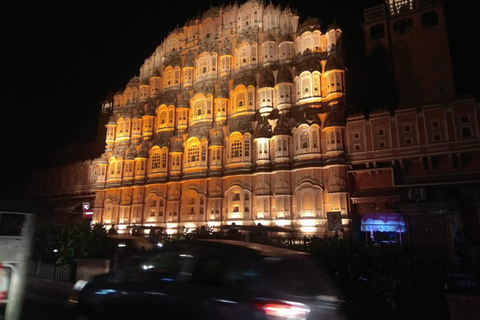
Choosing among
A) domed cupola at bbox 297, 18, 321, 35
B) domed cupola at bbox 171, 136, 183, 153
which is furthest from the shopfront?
domed cupola at bbox 171, 136, 183, 153

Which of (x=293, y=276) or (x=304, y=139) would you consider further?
(x=304, y=139)

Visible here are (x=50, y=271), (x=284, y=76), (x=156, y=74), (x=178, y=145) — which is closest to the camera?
(x=50, y=271)

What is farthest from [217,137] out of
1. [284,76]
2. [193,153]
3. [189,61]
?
[189,61]

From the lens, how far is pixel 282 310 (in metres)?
4.20

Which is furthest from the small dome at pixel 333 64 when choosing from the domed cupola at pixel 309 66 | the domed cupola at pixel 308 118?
the domed cupola at pixel 308 118

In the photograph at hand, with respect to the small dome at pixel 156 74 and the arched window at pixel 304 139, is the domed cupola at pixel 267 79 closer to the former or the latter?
the arched window at pixel 304 139

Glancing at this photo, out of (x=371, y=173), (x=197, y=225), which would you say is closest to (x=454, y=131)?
(x=371, y=173)

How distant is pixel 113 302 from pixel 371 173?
24148 mm

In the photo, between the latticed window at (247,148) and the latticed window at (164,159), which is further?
the latticed window at (164,159)

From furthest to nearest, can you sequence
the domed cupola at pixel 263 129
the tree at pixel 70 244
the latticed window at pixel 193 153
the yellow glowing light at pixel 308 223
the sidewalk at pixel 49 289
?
the latticed window at pixel 193 153 < the domed cupola at pixel 263 129 < the yellow glowing light at pixel 308 223 < the tree at pixel 70 244 < the sidewalk at pixel 49 289

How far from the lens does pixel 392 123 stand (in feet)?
85.1

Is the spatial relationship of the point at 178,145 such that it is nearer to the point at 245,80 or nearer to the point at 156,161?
the point at 156,161

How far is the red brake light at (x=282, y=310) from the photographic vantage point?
4.16 metres

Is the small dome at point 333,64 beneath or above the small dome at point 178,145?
above
